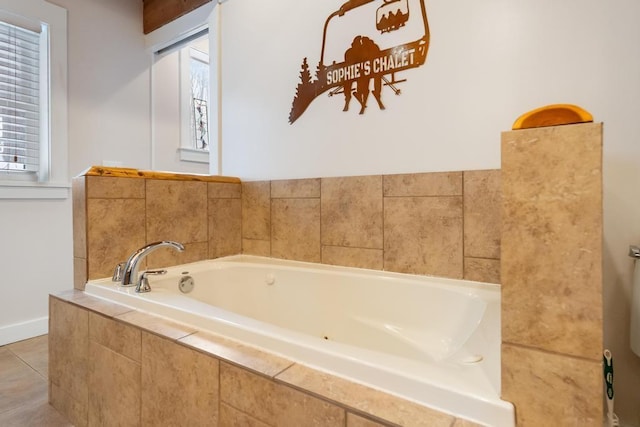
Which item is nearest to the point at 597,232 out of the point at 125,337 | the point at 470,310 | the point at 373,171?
the point at 470,310

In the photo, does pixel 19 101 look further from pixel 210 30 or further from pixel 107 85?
pixel 210 30

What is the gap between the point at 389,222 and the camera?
1.57 metres

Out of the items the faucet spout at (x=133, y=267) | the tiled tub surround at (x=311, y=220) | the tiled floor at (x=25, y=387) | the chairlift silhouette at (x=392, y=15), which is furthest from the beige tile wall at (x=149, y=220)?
the chairlift silhouette at (x=392, y=15)

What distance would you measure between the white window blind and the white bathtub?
1.44 m

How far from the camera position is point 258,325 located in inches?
37.7

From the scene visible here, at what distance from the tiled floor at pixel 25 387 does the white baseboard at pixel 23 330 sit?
4 cm

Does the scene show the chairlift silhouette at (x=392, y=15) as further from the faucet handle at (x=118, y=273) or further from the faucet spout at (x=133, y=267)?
the faucet handle at (x=118, y=273)

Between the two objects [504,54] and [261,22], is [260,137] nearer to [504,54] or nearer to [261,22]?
[261,22]

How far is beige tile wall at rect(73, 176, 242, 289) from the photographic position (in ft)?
4.91

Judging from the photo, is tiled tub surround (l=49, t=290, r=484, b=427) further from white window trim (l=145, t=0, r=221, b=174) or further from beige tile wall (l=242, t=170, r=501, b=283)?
white window trim (l=145, t=0, r=221, b=174)

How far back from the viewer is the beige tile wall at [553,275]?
0.56 metres

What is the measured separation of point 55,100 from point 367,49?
2.19 metres

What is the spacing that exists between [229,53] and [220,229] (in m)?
1.16

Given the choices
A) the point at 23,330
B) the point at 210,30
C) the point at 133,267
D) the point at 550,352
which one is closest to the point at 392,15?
the point at 210,30
